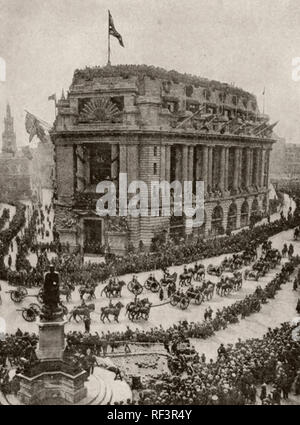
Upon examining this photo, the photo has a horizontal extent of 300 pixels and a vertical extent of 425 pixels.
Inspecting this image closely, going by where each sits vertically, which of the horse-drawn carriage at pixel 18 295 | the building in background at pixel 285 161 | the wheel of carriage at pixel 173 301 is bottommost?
the wheel of carriage at pixel 173 301

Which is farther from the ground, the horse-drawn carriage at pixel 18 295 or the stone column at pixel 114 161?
the stone column at pixel 114 161

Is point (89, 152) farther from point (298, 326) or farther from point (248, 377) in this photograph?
point (248, 377)

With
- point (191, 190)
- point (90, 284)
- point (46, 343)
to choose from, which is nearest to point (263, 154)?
point (191, 190)

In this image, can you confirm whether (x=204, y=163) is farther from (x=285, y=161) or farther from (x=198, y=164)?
(x=285, y=161)

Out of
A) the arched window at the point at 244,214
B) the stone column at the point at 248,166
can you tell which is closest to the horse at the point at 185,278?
the arched window at the point at 244,214

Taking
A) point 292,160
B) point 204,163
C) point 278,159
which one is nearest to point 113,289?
point 204,163

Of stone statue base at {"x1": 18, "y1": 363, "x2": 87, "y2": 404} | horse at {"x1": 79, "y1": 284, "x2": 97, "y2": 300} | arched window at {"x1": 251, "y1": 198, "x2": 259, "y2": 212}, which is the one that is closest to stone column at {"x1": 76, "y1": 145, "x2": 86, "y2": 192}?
horse at {"x1": 79, "y1": 284, "x2": 97, "y2": 300}

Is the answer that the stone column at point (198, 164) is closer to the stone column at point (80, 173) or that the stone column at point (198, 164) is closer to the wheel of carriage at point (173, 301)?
the stone column at point (80, 173)
